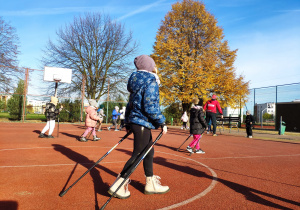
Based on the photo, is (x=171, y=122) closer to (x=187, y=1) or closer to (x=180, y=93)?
(x=180, y=93)

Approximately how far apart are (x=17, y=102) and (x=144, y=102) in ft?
66.6

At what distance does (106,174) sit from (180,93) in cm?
1834

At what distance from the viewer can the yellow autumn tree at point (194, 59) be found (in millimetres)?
21500

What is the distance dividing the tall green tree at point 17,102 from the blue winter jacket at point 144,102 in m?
19.3

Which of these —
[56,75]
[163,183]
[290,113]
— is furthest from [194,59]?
[163,183]

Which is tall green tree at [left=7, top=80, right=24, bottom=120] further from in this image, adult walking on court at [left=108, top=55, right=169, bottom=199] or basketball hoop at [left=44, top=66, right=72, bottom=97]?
adult walking on court at [left=108, top=55, right=169, bottom=199]

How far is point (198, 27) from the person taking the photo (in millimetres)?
23984

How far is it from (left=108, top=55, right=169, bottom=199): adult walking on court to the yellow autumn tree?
60.5ft

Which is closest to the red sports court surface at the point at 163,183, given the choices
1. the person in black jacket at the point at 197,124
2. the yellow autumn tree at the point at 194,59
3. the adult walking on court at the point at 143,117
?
the adult walking on court at the point at 143,117

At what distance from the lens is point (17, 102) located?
1944cm

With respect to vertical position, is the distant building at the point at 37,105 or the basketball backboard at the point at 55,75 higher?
the basketball backboard at the point at 55,75

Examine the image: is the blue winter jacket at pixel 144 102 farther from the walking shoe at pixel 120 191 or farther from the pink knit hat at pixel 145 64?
the walking shoe at pixel 120 191

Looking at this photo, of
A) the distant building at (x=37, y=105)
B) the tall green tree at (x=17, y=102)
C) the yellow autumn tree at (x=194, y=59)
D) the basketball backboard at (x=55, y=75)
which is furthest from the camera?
the yellow autumn tree at (x=194, y=59)

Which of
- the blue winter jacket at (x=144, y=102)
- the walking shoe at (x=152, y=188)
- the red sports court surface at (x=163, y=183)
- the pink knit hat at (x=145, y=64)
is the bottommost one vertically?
the red sports court surface at (x=163, y=183)
